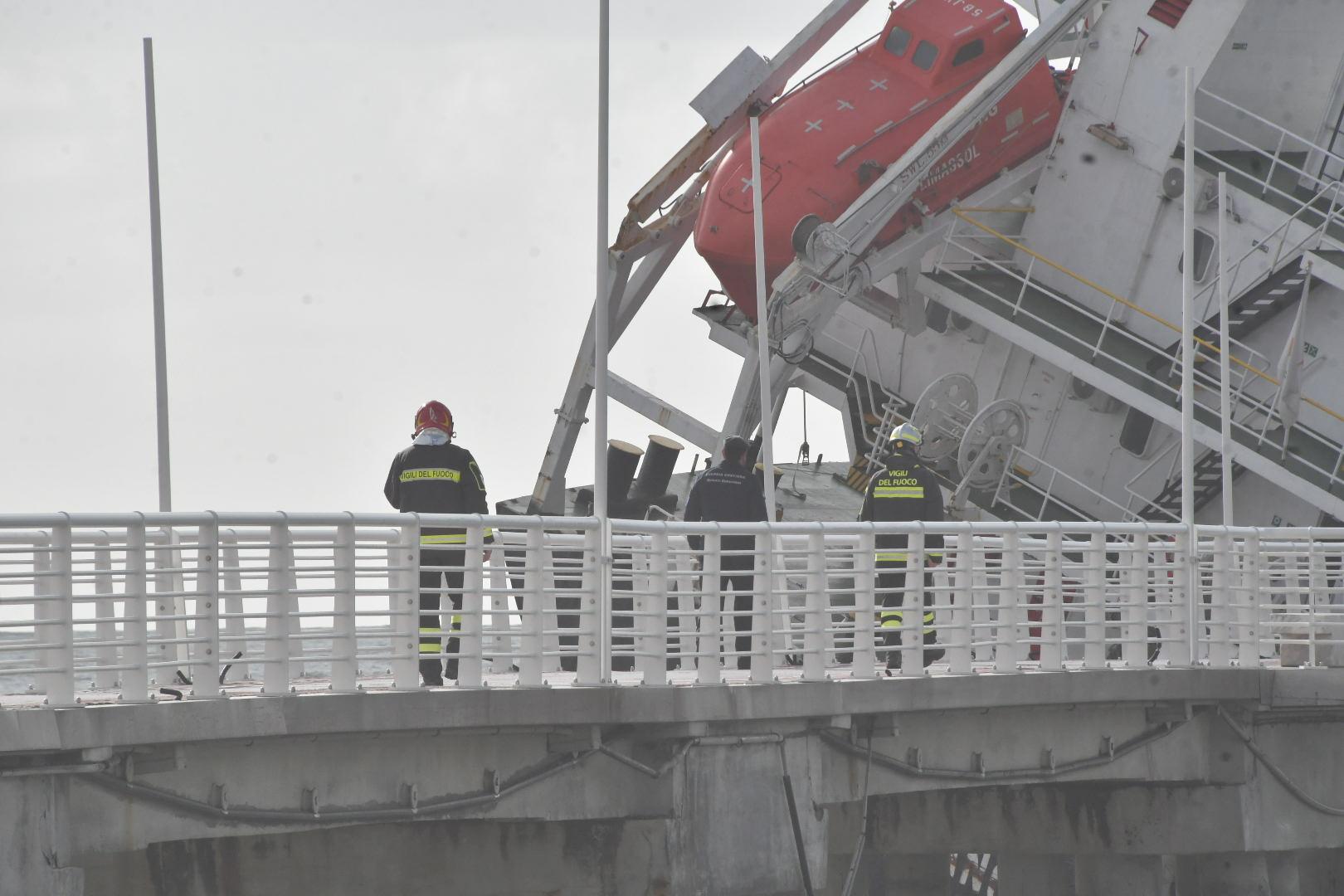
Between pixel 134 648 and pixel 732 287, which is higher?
pixel 732 287

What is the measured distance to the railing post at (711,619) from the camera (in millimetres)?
13602

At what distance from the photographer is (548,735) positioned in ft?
43.0

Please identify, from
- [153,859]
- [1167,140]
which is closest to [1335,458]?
[1167,140]

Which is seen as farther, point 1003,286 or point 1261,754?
point 1003,286

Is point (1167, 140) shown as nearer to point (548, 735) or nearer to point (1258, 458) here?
point (1258, 458)

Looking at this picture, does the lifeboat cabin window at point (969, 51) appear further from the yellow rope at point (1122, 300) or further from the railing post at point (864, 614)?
the railing post at point (864, 614)

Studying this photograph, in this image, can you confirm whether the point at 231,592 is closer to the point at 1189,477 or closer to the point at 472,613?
the point at 472,613

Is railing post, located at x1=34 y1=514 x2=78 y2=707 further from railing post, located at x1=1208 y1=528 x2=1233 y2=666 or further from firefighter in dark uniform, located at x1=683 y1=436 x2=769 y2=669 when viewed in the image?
railing post, located at x1=1208 y1=528 x2=1233 y2=666

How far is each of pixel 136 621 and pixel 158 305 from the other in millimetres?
4318

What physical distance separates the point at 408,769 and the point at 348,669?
0.73 m

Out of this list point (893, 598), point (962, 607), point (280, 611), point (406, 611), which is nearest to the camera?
point (280, 611)

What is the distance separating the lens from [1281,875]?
1794 centimetres

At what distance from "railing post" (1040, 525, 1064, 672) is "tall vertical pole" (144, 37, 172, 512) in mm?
6289

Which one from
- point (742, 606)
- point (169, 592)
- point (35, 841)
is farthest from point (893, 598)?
point (35, 841)
